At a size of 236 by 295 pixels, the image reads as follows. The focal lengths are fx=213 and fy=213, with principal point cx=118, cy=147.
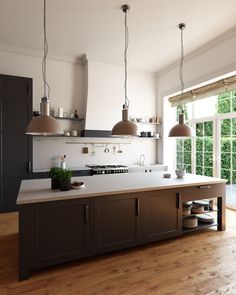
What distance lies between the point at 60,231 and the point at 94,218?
0.38 metres

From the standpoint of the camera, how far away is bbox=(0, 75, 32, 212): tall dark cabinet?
13.0ft

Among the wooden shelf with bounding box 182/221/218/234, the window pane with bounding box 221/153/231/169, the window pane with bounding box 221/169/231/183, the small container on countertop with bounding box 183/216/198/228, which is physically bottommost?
the wooden shelf with bounding box 182/221/218/234

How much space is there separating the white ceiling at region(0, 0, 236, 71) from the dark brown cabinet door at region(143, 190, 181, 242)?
2622mm

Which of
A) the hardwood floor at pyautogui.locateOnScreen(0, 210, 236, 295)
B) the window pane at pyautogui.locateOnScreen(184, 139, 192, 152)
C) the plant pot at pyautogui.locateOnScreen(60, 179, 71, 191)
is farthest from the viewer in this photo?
the window pane at pyautogui.locateOnScreen(184, 139, 192, 152)

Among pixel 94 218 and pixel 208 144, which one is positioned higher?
pixel 208 144

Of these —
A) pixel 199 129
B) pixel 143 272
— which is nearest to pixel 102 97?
pixel 199 129

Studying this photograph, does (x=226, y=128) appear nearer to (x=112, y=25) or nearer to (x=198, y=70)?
(x=198, y=70)

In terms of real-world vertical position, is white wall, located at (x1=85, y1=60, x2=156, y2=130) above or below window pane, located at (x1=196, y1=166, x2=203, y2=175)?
above

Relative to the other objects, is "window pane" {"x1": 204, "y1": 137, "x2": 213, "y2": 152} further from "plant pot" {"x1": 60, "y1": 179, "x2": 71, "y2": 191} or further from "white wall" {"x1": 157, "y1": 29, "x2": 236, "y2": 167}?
"plant pot" {"x1": 60, "y1": 179, "x2": 71, "y2": 191}

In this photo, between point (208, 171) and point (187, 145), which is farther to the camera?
point (187, 145)

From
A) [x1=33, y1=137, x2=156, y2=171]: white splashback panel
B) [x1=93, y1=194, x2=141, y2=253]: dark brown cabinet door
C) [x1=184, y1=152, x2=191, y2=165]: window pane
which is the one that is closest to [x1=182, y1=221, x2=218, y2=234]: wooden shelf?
[x1=93, y1=194, x2=141, y2=253]: dark brown cabinet door

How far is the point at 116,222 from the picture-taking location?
2.47m

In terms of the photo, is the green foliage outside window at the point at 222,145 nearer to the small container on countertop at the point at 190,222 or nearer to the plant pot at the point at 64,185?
the small container on countertop at the point at 190,222

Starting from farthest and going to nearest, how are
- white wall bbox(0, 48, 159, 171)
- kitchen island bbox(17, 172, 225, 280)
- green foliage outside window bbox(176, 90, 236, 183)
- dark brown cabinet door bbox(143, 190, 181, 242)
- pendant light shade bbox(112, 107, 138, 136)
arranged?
1. white wall bbox(0, 48, 159, 171)
2. green foliage outside window bbox(176, 90, 236, 183)
3. pendant light shade bbox(112, 107, 138, 136)
4. dark brown cabinet door bbox(143, 190, 181, 242)
5. kitchen island bbox(17, 172, 225, 280)
